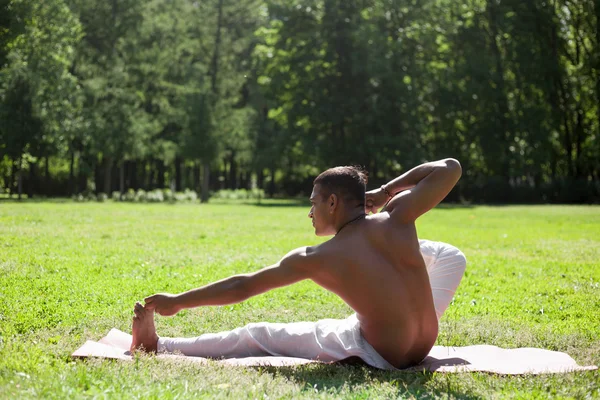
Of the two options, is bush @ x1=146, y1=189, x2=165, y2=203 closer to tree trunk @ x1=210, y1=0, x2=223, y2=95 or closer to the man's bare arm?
tree trunk @ x1=210, y1=0, x2=223, y2=95

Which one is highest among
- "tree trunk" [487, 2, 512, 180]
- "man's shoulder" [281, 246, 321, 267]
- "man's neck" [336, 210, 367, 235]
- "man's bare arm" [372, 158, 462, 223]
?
"tree trunk" [487, 2, 512, 180]

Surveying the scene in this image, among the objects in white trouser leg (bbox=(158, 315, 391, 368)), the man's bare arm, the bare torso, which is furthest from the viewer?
white trouser leg (bbox=(158, 315, 391, 368))

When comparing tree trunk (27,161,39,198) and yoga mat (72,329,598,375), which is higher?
tree trunk (27,161,39,198)

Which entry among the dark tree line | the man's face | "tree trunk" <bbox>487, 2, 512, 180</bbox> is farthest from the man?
"tree trunk" <bbox>487, 2, 512, 180</bbox>

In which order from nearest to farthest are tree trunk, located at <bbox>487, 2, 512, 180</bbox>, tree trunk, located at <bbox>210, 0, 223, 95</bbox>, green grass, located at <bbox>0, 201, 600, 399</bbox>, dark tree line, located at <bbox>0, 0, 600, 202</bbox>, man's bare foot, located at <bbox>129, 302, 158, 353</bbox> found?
green grass, located at <bbox>0, 201, 600, 399</bbox> < man's bare foot, located at <bbox>129, 302, 158, 353</bbox> < dark tree line, located at <bbox>0, 0, 600, 202</bbox> < tree trunk, located at <bbox>487, 2, 512, 180</bbox> < tree trunk, located at <bbox>210, 0, 223, 95</bbox>

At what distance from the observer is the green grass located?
474 centimetres

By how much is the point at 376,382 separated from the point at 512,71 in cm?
4925

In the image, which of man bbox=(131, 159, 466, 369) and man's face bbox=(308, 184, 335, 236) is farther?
man's face bbox=(308, 184, 335, 236)

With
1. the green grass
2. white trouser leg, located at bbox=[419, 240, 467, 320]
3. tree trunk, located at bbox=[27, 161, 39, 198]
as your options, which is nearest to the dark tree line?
tree trunk, located at bbox=[27, 161, 39, 198]

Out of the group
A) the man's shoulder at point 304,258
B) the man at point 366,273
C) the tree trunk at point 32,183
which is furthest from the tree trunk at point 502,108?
the man's shoulder at point 304,258

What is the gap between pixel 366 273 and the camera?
496 centimetres

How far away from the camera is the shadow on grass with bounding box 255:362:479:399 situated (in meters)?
4.75

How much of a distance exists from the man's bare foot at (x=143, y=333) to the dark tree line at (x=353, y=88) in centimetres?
3946

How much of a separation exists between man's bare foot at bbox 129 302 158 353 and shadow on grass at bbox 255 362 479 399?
976 mm
